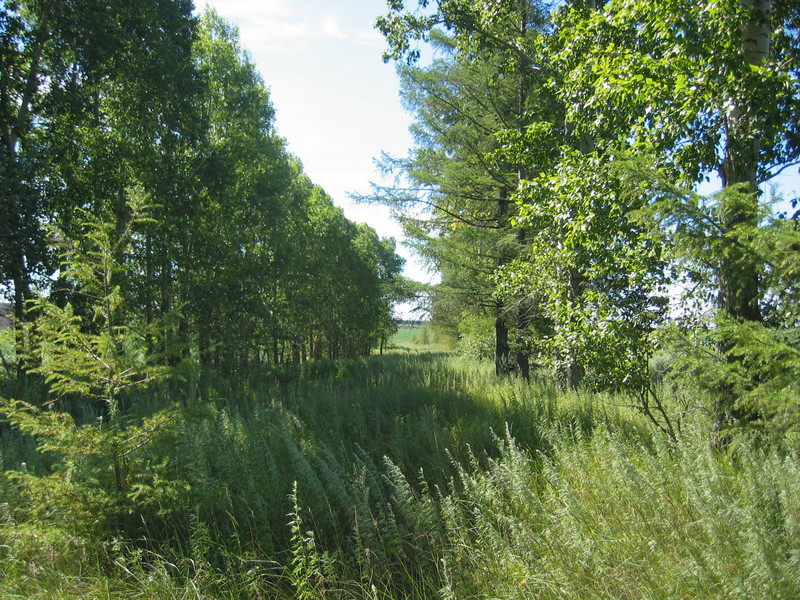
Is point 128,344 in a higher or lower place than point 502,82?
lower

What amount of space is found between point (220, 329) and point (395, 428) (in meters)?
11.6

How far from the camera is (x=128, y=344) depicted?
11.2 feet

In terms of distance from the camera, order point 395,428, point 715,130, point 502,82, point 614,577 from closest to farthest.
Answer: point 614,577 → point 715,130 → point 395,428 → point 502,82

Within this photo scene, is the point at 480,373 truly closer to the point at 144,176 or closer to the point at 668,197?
the point at 668,197

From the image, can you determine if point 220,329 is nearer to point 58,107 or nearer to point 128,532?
point 58,107

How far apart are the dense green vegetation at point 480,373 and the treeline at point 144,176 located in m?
0.08

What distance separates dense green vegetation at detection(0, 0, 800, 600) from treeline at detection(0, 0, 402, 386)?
A: 8 cm

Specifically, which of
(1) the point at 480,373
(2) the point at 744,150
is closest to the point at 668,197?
(2) the point at 744,150

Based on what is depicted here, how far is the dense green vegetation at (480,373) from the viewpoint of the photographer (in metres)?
2.69

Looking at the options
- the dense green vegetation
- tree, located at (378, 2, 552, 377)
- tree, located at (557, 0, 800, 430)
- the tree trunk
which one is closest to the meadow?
the dense green vegetation

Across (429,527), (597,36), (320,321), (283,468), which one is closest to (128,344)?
(283,468)

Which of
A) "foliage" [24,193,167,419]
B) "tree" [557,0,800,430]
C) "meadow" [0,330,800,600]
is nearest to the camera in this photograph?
"meadow" [0,330,800,600]

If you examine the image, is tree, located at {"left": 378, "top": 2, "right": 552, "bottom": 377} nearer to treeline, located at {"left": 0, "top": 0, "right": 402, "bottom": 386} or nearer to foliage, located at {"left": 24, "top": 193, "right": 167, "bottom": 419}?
treeline, located at {"left": 0, "top": 0, "right": 402, "bottom": 386}

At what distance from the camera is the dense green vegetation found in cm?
269
